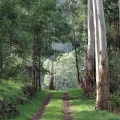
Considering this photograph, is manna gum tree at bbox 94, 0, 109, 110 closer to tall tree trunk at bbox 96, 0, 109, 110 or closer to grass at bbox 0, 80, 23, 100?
tall tree trunk at bbox 96, 0, 109, 110

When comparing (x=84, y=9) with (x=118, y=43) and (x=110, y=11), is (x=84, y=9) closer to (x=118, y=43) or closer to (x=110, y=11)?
(x=110, y=11)

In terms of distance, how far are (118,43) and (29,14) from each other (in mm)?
7929

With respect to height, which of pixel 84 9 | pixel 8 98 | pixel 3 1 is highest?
pixel 84 9

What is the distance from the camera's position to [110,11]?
2705 cm

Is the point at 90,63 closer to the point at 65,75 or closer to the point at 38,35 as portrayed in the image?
the point at 38,35

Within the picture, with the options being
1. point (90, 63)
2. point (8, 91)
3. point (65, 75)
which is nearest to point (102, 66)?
point (8, 91)

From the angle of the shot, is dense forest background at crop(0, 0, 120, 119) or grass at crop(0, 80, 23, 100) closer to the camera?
grass at crop(0, 80, 23, 100)

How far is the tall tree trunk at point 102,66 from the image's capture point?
53.1 feet

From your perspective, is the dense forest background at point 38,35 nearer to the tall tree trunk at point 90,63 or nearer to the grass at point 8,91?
the tall tree trunk at point 90,63

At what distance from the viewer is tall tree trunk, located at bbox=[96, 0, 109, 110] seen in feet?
53.1

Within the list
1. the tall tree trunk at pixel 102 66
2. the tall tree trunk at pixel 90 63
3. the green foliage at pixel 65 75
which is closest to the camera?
the tall tree trunk at pixel 102 66

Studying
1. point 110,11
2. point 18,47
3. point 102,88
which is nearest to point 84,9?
point 110,11

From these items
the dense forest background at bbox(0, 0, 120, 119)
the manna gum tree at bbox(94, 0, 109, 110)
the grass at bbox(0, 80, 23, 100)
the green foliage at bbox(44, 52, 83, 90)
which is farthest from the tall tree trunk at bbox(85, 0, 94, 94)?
the green foliage at bbox(44, 52, 83, 90)

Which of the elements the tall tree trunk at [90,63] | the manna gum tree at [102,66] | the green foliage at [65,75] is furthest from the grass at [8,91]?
the green foliage at [65,75]
